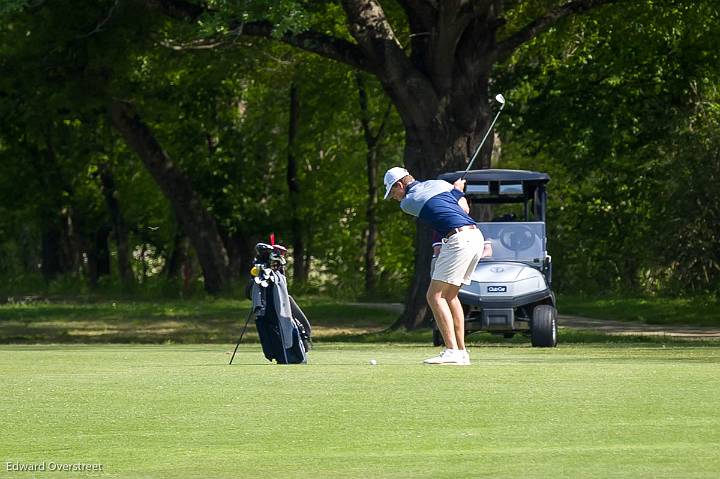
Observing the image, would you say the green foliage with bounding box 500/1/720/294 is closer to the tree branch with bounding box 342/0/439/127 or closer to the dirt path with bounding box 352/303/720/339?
the dirt path with bounding box 352/303/720/339

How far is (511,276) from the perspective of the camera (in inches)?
880

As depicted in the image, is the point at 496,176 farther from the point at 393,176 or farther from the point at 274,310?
the point at 393,176

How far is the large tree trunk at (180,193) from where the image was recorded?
137ft

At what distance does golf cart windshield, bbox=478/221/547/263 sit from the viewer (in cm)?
2348

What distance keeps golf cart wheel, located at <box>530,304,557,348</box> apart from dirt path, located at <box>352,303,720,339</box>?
5520 mm

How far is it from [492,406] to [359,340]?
16.3 meters

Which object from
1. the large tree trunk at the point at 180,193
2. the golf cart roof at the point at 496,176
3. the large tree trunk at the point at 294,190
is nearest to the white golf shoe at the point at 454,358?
the golf cart roof at the point at 496,176

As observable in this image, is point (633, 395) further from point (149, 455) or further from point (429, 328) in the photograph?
point (429, 328)

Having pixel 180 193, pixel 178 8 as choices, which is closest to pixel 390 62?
pixel 178 8

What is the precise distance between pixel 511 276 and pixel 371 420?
11671mm

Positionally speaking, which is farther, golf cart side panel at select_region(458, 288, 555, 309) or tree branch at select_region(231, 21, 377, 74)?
tree branch at select_region(231, 21, 377, 74)

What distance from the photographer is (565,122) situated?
120 ft

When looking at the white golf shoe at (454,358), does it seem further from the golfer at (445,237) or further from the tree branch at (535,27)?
the tree branch at (535,27)

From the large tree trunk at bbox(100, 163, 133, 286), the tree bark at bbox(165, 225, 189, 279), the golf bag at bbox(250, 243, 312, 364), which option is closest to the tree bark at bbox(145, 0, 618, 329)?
the golf bag at bbox(250, 243, 312, 364)
